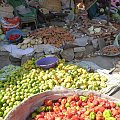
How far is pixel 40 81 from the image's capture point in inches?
225

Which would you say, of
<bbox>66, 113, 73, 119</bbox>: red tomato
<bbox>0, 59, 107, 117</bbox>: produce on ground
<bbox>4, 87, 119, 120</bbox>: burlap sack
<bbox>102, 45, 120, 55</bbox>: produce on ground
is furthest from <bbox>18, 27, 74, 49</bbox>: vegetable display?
<bbox>66, 113, 73, 119</bbox>: red tomato

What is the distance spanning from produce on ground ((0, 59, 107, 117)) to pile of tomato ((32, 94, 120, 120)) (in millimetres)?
1077

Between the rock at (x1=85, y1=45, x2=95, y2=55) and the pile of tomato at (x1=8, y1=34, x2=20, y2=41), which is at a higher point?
the pile of tomato at (x1=8, y1=34, x2=20, y2=41)

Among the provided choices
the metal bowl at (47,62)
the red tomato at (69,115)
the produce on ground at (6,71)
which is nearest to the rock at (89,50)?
the metal bowl at (47,62)

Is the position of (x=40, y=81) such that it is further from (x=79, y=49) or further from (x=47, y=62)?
(x=79, y=49)

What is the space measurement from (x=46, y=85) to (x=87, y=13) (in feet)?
14.1

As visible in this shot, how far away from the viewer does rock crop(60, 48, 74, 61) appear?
7.35 m

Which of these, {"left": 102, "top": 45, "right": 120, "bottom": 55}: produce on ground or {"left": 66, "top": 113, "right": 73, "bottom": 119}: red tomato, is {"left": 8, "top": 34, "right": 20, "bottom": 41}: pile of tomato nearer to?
A: {"left": 102, "top": 45, "right": 120, "bottom": 55}: produce on ground

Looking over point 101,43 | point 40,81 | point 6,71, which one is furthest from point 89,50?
point 40,81

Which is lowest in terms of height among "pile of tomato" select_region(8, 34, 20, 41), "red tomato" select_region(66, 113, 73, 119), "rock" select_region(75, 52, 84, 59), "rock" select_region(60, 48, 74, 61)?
"rock" select_region(75, 52, 84, 59)

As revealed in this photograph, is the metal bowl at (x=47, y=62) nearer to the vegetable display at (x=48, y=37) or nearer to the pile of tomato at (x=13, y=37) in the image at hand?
the vegetable display at (x=48, y=37)

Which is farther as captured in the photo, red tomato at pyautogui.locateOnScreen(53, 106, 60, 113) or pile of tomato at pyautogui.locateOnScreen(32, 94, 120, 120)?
red tomato at pyautogui.locateOnScreen(53, 106, 60, 113)

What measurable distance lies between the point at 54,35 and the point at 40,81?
236 cm

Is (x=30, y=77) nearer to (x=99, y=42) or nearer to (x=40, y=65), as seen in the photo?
(x=40, y=65)
